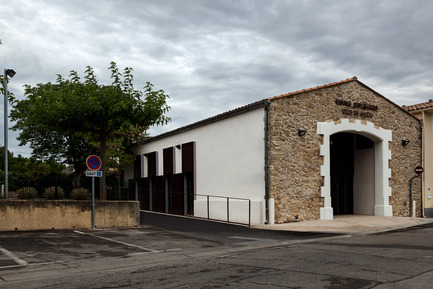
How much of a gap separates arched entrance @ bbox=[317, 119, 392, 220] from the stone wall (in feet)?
0.97

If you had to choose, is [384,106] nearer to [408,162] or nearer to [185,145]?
[408,162]

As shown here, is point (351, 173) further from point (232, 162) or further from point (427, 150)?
point (232, 162)

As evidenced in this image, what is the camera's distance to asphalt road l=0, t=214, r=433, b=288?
6.75 meters

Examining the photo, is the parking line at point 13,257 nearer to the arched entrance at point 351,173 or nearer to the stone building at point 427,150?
the arched entrance at point 351,173

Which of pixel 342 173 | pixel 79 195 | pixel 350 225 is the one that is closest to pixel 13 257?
pixel 79 195

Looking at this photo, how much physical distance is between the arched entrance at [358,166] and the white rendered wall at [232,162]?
294 centimetres

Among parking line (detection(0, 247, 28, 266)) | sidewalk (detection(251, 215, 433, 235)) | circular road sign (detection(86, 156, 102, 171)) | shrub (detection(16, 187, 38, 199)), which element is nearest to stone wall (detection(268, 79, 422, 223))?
sidewalk (detection(251, 215, 433, 235))

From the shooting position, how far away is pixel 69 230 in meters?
14.7

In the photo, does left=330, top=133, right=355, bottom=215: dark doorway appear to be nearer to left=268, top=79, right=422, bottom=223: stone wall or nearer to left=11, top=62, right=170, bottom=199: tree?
left=268, top=79, right=422, bottom=223: stone wall

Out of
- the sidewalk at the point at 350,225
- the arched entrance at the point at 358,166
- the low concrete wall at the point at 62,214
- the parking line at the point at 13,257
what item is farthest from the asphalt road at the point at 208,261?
the arched entrance at the point at 358,166

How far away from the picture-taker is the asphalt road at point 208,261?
6750mm

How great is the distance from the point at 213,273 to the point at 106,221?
9362 mm

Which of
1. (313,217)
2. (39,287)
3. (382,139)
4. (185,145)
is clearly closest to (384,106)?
(382,139)

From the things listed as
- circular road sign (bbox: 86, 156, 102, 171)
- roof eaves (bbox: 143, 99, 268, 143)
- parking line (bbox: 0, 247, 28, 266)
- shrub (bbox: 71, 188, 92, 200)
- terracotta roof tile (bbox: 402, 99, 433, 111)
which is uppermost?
terracotta roof tile (bbox: 402, 99, 433, 111)
